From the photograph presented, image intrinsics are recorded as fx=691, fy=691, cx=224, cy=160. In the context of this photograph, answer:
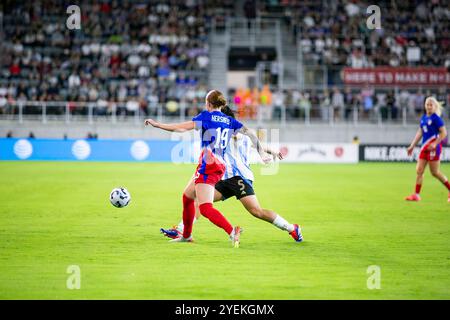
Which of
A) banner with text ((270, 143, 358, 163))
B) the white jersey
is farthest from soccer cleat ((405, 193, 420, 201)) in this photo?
banner with text ((270, 143, 358, 163))

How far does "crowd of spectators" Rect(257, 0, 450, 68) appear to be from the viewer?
39.9 meters

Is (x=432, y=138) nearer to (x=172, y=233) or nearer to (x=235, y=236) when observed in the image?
(x=235, y=236)

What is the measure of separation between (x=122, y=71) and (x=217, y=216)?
2940 centimetres

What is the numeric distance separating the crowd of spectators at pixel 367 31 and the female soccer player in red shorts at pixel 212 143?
30782 mm

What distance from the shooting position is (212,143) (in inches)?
374

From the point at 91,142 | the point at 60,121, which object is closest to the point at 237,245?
the point at 91,142

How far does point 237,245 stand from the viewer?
391 inches

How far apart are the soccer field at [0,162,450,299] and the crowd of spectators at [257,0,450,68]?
876 inches

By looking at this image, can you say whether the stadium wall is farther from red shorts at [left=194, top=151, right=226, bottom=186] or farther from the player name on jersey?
the player name on jersey

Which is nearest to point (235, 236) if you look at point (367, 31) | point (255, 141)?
point (255, 141)

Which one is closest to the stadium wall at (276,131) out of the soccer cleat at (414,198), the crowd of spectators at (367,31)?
the crowd of spectators at (367,31)

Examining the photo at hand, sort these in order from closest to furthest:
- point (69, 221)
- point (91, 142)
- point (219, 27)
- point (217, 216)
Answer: point (217, 216) < point (69, 221) < point (91, 142) < point (219, 27)
